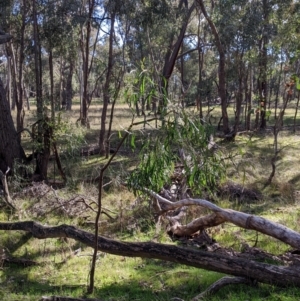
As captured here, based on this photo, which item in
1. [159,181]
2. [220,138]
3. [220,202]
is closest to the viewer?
[159,181]

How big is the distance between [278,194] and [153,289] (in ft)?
19.4

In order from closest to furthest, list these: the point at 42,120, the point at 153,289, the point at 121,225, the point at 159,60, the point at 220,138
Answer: the point at 153,289 → the point at 121,225 → the point at 42,120 → the point at 220,138 → the point at 159,60

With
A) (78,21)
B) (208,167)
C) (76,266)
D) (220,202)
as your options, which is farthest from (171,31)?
(208,167)

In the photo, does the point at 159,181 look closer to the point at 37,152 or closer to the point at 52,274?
the point at 52,274

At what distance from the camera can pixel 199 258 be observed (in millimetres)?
5352

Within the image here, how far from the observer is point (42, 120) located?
9.91 m

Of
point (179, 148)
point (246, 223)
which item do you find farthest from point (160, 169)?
point (246, 223)

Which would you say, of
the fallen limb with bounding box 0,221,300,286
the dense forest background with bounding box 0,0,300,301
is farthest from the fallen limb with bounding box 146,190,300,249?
the fallen limb with bounding box 0,221,300,286

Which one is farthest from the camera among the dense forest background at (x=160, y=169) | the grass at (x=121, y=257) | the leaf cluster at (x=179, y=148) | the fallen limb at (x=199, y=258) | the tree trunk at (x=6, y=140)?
the tree trunk at (x=6, y=140)

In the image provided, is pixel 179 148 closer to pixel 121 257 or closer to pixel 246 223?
pixel 246 223

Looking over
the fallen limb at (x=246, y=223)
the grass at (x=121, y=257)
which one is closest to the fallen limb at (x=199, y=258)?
the grass at (x=121, y=257)

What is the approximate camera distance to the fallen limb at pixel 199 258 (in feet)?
16.1

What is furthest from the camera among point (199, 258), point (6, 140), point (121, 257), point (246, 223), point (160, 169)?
point (6, 140)

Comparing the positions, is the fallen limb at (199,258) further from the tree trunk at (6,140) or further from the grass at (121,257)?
the tree trunk at (6,140)
